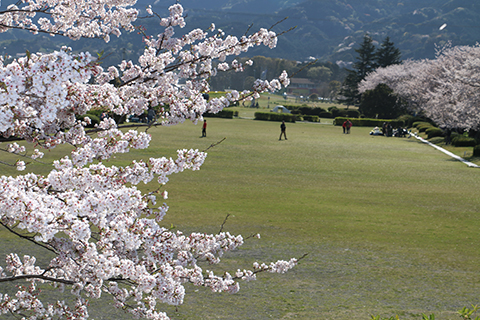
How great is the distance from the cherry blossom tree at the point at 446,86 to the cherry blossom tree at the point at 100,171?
30.1m

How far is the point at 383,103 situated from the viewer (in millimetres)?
73562

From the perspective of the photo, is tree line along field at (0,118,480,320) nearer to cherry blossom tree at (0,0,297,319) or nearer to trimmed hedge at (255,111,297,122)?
cherry blossom tree at (0,0,297,319)

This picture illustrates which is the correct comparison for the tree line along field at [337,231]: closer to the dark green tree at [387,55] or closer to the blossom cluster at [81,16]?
the blossom cluster at [81,16]

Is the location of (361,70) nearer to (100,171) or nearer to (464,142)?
(464,142)

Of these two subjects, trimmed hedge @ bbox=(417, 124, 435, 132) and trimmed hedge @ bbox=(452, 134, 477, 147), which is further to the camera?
trimmed hedge @ bbox=(417, 124, 435, 132)

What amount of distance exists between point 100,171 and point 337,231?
9754 millimetres

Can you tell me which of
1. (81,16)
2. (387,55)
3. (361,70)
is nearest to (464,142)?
(81,16)

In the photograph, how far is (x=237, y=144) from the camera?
34.1 metres

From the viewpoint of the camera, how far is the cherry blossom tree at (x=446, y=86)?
3441cm

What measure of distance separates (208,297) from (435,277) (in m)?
4.89

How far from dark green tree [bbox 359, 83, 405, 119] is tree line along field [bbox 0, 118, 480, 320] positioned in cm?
4879

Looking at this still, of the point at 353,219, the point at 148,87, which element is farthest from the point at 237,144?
the point at 148,87

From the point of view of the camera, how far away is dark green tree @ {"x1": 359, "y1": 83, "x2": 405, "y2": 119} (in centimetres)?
7331

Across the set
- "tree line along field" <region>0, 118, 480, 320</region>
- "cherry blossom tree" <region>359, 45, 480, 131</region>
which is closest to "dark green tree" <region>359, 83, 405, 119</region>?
"cherry blossom tree" <region>359, 45, 480, 131</region>
